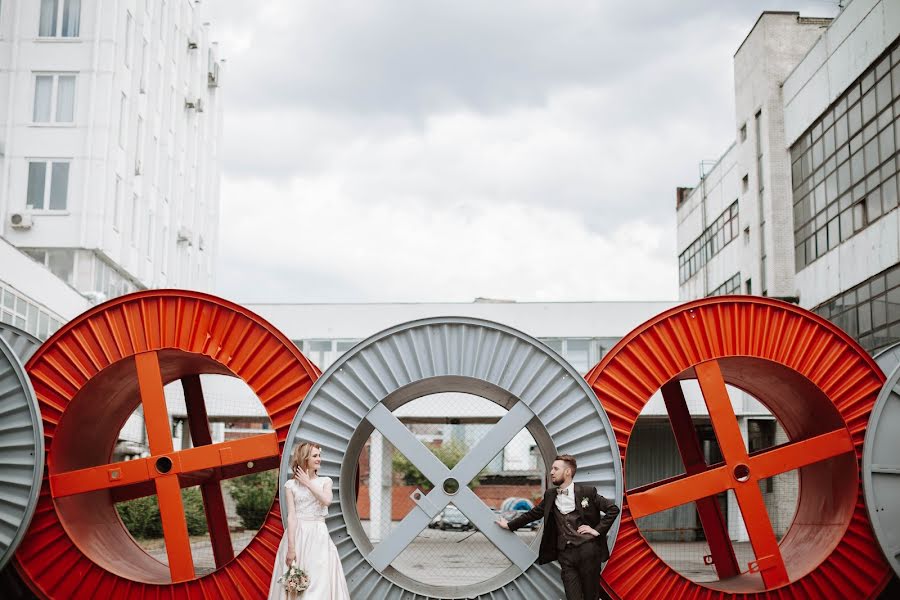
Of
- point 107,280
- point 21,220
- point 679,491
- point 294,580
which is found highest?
point 21,220

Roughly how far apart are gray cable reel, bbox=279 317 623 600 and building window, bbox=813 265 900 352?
606 inches

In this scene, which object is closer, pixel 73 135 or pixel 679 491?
pixel 679 491

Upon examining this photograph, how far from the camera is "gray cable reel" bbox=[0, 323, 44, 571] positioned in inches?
493

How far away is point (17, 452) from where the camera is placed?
12734 millimetres

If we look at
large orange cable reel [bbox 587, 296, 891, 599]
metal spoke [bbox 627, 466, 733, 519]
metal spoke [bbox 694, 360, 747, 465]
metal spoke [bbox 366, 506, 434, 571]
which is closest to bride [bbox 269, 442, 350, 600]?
metal spoke [bbox 366, 506, 434, 571]

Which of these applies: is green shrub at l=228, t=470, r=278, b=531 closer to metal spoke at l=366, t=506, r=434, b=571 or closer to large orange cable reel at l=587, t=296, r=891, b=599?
metal spoke at l=366, t=506, r=434, b=571

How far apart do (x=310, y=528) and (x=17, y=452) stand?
13.9ft

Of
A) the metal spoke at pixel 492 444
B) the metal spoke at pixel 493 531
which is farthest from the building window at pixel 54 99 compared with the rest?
the metal spoke at pixel 493 531

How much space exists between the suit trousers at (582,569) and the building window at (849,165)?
17.4 m

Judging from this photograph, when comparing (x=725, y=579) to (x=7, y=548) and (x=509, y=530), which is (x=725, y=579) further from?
(x=7, y=548)

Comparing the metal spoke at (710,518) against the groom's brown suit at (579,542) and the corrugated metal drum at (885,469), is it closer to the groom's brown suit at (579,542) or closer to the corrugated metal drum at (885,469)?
the corrugated metal drum at (885,469)

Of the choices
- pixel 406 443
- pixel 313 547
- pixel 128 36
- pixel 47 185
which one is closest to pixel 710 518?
pixel 406 443

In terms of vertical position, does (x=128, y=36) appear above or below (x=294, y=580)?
above

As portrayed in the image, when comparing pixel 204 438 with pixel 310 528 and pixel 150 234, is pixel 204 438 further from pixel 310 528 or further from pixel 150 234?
pixel 150 234
